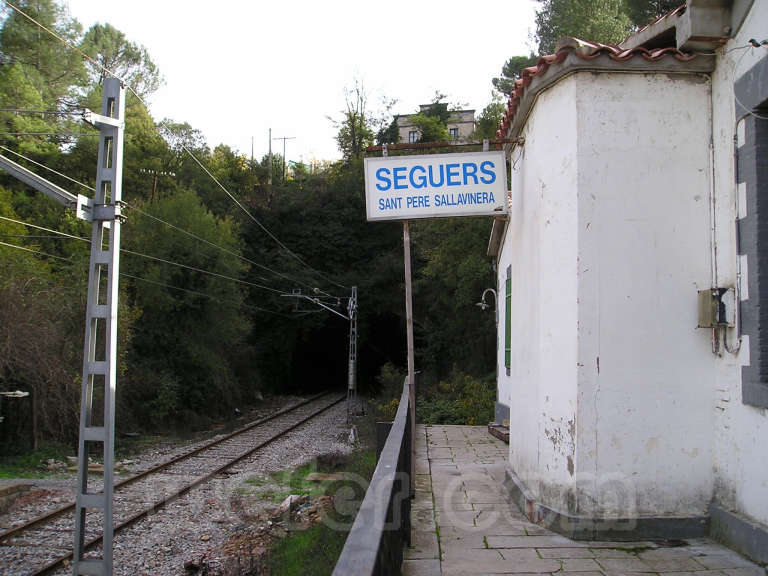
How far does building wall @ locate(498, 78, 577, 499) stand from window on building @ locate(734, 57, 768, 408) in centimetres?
118

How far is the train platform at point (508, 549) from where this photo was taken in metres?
4.48

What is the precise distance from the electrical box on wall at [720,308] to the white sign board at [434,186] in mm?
2300

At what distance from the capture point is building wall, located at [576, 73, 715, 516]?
16.8 feet

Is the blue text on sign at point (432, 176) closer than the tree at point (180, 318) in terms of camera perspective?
Yes

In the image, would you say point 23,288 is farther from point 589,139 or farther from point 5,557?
point 589,139

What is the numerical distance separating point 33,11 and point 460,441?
3542cm

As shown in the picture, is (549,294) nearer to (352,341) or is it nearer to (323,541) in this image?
(323,541)

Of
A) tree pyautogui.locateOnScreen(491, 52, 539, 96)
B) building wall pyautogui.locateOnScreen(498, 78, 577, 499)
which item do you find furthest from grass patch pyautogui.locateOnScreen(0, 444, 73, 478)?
tree pyautogui.locateOnScreen(491, 52, 539, 96)

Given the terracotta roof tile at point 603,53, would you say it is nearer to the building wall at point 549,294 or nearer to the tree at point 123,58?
the building wall at point 549,294

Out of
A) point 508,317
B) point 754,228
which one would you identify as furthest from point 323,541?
point 754,228

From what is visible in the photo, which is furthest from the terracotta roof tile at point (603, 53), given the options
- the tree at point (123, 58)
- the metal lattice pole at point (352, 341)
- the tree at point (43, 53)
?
the tree at point (123, 58)

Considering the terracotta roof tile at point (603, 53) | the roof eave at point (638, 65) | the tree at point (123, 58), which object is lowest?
the roof eave at point (638, 65)

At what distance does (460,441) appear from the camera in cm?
1105

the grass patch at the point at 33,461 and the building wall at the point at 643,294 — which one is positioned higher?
the building wall at the point at 643,294
